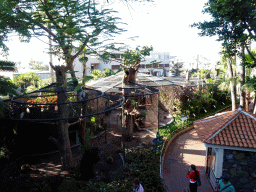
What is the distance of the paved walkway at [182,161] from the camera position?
7451mm

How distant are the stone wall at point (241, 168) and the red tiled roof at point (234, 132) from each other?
360 mm

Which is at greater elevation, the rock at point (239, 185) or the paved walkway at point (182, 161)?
the rock at point (239, 185)

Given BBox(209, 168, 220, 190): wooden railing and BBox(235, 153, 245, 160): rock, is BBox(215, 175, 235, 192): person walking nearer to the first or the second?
BBox(209, 168, 220, 190): wooden railing

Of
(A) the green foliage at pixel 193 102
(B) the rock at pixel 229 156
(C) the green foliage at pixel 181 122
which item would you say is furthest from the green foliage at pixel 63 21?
(A) the green foliage at pixel 193 102

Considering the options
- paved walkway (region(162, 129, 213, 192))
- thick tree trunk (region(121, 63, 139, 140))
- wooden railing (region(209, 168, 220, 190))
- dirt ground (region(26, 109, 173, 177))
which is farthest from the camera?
thick tree trunk (region(121, 63, 139, 140))

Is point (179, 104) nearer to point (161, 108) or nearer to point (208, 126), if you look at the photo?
point (161, 108)

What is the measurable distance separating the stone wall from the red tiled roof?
1.18 ft

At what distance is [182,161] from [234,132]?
125 inches

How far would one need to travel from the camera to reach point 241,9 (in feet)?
24.0

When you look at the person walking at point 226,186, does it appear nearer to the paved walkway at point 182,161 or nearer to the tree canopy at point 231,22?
the paved walkway at point 182,161

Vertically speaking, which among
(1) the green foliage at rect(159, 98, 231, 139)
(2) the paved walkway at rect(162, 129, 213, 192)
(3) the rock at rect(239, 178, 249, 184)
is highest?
(1) the green foliage at rect(159, 98, 231, 139)

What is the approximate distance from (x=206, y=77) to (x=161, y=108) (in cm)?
808

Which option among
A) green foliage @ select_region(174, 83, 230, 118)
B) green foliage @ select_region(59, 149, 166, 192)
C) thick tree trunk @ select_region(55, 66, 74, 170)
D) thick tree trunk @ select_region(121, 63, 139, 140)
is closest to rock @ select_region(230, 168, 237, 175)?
green foliage @ select_region(59, 149, 166, 192)

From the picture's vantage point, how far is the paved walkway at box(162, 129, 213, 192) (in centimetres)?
745
